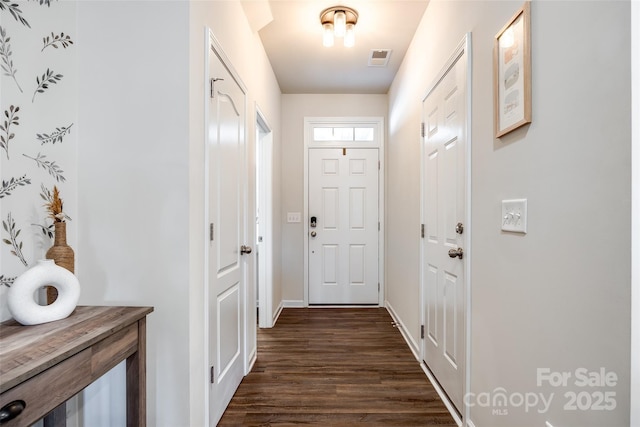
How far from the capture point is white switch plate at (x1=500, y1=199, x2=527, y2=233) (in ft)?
3.76

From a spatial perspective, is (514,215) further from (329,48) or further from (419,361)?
(329,48)

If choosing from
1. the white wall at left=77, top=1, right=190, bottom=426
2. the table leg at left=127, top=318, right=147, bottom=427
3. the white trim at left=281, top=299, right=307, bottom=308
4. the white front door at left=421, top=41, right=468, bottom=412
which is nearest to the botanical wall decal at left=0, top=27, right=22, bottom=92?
the white wall at left=77, top=1, right=190, bottom=426

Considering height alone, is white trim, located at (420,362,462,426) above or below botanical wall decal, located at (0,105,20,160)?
below

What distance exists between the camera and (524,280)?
116 cm

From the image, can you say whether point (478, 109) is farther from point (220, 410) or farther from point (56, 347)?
point (220, 410)

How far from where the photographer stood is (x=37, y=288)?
3.38ft

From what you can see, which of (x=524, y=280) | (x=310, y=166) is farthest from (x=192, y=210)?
(x=310, y=166)

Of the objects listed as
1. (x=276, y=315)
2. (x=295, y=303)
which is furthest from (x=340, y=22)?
(x=295, y=303)

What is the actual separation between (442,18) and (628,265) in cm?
186

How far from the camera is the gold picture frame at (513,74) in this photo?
110 cm

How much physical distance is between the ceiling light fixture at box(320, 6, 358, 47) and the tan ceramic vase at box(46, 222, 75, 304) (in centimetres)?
212

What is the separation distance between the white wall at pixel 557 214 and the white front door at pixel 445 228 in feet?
0.54

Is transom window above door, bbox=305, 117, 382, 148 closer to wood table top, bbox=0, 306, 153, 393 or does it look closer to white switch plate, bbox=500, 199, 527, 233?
white switch plate, bbox=500, 199, 527, 233

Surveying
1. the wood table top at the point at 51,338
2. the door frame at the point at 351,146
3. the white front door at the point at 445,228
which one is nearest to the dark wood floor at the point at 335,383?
the white front door at the point at 445,228
